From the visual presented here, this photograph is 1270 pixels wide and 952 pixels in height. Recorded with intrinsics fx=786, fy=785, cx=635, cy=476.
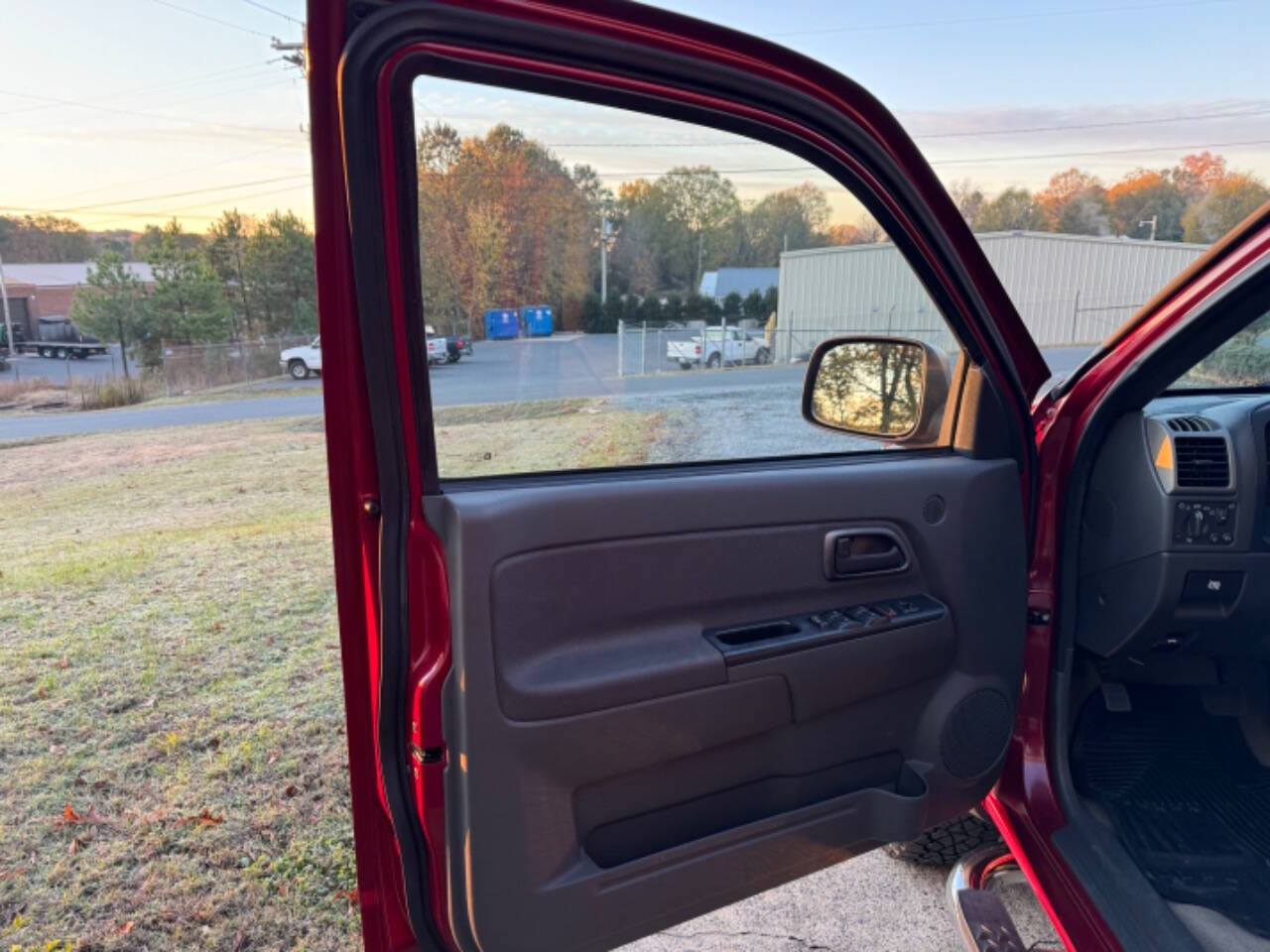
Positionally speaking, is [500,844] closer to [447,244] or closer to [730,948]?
[447,244]

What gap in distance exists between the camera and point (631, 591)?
1.42 m

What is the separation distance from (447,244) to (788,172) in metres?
0.69

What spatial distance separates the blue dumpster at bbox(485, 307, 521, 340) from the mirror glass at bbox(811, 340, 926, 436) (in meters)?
0.75

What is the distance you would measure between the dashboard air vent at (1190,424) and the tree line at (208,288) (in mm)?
1861

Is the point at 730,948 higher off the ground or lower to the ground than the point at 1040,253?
lower

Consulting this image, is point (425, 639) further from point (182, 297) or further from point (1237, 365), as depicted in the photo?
point (182, 297)

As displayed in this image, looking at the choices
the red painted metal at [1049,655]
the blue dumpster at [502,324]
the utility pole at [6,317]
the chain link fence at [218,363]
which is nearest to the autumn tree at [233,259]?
the chain link fence at [218,363]

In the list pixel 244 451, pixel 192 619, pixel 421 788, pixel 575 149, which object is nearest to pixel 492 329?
pixel 575 149

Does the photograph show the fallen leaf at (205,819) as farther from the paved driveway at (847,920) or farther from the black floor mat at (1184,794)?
the black floor mat at (1184,794)

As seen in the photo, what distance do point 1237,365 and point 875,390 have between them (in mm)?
956

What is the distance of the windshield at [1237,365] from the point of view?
184cm

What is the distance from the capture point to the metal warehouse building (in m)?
1.71

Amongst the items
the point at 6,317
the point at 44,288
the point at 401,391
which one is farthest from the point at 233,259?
the point at 6,317

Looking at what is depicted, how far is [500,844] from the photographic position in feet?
4.21
